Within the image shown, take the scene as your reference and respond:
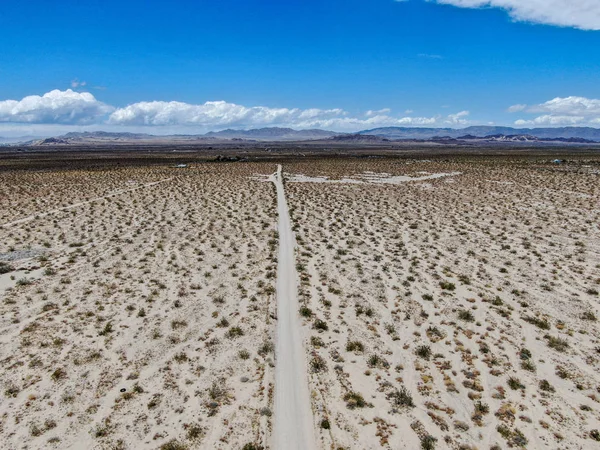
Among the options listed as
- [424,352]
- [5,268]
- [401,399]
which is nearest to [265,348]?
[401,399]

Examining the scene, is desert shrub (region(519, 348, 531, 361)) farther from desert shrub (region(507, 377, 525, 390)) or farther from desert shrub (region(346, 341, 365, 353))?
desert shrub (region(346, 341, 365, 353))

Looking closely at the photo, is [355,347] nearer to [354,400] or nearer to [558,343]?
[354,400]

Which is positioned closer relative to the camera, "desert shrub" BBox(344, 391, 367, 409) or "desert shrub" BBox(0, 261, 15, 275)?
"desert shrub" BBox(344, 391, 367, 409)

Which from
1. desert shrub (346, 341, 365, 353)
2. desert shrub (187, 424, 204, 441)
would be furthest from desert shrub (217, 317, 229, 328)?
desert shrub (187, 424, 204, 441)

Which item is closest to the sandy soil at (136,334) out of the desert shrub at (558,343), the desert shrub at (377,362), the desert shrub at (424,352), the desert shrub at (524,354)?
the desert shrub at (377,362)

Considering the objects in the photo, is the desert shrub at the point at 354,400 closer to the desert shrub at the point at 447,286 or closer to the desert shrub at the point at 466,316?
the desert shrub at the point at 466,316
